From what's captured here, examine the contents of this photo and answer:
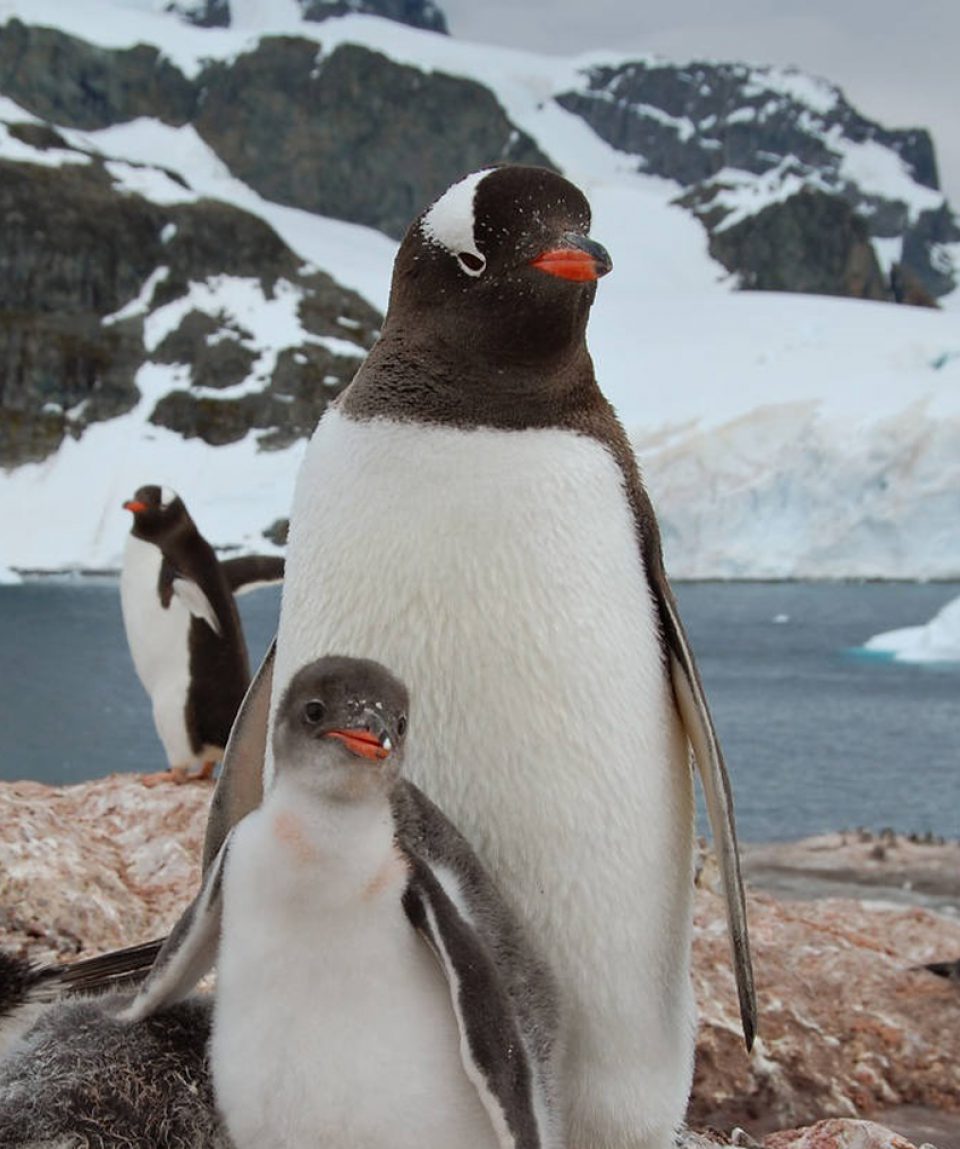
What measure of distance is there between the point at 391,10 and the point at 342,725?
140276mm

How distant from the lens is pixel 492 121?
89438 mm

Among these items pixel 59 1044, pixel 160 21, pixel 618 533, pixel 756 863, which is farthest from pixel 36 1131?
pixel 160 21

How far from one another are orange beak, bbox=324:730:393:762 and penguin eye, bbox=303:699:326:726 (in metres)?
0.07

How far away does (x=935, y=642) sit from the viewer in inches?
902

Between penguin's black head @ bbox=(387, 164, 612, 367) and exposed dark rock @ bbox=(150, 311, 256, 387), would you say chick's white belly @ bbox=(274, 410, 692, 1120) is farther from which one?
exposed dark rock @ bbox=(150, 311, 256, 387)

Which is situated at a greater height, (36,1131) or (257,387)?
(36,1131)

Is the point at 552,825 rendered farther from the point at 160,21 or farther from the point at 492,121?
the point at 160,21

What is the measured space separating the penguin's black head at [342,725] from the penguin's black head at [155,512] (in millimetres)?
4561

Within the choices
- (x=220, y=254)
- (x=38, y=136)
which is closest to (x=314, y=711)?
(x=220, y=254)

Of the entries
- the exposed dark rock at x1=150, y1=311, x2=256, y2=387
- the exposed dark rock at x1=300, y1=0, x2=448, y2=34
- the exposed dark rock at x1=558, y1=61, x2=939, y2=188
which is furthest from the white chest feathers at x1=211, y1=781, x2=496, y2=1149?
the exposed dark rock at x1=300, y1=0, x2=448, y2=34

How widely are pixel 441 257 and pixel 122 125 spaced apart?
8796cm

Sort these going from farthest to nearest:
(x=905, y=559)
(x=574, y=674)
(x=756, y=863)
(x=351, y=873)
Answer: (x=905, y=559) → (x=756, y=863) → (x=574, y=674) → (x=351, y=873)

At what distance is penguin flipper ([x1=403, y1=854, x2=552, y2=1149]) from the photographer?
183cm

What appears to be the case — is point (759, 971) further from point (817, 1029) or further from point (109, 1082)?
point (109, 1082)
